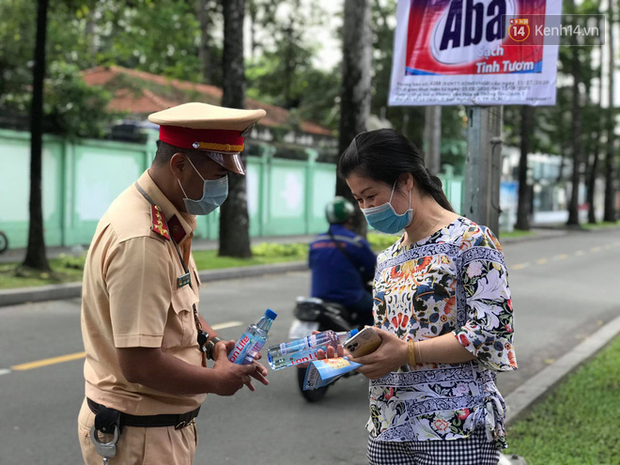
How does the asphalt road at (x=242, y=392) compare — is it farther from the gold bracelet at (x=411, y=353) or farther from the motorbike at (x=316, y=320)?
the gold bracelet at (x=411, y=353)

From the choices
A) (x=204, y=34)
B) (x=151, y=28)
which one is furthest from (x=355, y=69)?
(x=204, y=34)

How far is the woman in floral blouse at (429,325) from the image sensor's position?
7.18 feet

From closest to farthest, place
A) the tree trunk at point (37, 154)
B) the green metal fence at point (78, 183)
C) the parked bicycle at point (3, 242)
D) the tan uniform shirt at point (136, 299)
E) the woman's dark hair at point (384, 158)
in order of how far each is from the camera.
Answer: the tan uniform shirt at point (136, 299), the woman's dark hair at point (384, 158), the tree trunk at point (37, 154), the parked bicycle at point (3, 242), the green metal fence at point (78, 183)

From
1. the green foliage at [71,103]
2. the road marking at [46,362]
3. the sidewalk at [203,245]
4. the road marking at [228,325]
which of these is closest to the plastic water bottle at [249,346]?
the road marking at [46,362]

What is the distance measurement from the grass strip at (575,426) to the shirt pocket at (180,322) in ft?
9.58

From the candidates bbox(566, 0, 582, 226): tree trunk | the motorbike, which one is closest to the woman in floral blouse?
the motorbike

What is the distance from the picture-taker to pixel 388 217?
2.41 meters

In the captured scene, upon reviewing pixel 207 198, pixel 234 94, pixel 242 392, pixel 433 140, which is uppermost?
pixel 234 94

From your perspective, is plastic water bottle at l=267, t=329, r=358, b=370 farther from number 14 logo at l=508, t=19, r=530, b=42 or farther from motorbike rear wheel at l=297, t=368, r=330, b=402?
motorbike rear wheel at l=297, t=368, r=330, b=402

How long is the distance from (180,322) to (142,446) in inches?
15.0

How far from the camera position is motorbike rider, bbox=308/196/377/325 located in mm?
6051

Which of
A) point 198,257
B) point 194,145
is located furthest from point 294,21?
point 194,145

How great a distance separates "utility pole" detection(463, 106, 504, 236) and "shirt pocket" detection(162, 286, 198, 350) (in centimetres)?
244

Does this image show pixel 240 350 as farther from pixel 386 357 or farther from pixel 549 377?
Answer: pixel 549 377
